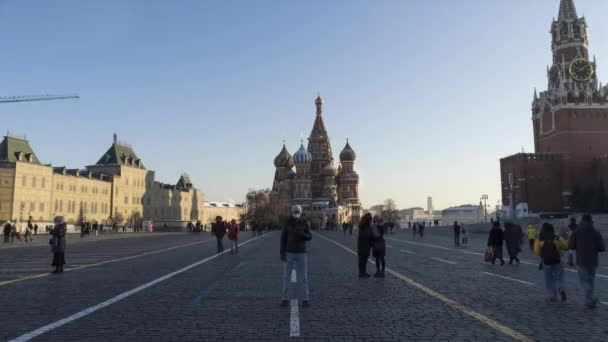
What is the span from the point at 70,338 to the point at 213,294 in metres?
3.88

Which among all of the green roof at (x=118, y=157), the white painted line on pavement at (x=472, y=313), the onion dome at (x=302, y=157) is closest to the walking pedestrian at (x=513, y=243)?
the white painted line on pavement at (x=472, y=313)

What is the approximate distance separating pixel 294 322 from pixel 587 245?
560 centimetres

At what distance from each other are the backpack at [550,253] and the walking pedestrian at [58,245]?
1236 cm

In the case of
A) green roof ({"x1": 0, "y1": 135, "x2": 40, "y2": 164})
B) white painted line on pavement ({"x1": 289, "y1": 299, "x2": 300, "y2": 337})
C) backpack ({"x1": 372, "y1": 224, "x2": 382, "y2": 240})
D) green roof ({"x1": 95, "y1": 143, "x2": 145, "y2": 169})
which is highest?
green roof ({"x1": 95, "y1": 143, "x2": 145, "y2": 169})

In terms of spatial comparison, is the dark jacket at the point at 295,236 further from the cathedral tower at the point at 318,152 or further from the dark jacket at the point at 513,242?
the cathedral tower at the point at 318,152

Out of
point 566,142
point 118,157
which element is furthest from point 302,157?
point 566,142

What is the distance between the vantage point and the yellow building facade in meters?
71.6

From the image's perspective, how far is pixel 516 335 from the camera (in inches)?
245

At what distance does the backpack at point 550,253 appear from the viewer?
29.6 ft

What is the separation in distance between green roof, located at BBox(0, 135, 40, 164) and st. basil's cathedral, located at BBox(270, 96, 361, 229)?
52.9m

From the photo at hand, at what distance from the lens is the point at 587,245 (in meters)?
8.66

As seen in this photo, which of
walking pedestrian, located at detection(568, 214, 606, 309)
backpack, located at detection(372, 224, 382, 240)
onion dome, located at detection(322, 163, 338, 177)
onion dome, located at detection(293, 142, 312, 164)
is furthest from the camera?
onion dome, located at detection(293, 142, 312, 164)

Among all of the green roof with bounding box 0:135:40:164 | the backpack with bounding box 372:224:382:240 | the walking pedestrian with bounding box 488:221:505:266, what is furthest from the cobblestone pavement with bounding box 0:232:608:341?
the green roof with bounding box 0:135:40:164

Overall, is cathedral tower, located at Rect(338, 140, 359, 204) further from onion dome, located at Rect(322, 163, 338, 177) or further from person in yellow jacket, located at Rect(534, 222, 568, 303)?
person in yellow jacket, located at Rect(534, 222, 568, 303)
